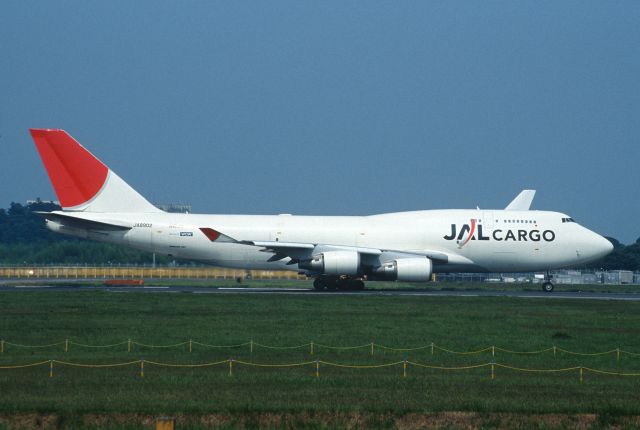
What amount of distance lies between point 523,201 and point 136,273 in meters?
33.7

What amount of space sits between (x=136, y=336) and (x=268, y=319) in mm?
7184

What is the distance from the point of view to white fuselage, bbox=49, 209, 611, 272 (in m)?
54.2

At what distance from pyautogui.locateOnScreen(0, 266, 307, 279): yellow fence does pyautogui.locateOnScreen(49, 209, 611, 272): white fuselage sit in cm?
2056

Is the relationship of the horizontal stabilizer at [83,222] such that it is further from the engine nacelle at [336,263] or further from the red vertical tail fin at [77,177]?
the engine nacelle at [336,263]

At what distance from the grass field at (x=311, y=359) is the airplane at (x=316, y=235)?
27.7 ft

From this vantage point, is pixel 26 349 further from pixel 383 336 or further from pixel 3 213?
pixel 3 213

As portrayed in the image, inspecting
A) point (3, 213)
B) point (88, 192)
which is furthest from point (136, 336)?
point (3, 213)

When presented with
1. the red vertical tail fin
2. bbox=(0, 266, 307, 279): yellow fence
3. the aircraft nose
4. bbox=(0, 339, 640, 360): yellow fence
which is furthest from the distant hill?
bbox=(0, 339, 640, 360): yellow fence

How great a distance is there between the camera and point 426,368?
79.7 ft

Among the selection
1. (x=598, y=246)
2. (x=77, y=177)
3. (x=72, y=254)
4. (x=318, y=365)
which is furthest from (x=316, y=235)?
(x=72, y=254)

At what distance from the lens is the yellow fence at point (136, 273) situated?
7666 centimetres

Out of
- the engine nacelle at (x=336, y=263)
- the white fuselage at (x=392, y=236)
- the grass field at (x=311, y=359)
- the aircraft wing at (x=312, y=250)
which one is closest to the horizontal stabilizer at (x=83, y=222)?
the white fuselage at (x=392, y=236)

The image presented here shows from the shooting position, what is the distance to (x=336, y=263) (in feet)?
171

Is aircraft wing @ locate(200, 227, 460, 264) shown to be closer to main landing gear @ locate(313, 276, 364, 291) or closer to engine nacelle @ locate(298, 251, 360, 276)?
engine nacelle @ locate(298, 251, 360, 276)
